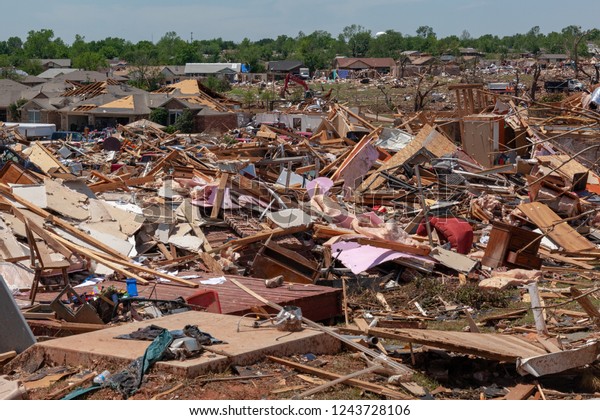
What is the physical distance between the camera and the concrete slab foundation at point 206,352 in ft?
18.8

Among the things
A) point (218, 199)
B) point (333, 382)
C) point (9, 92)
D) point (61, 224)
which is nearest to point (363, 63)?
point (9, 92)

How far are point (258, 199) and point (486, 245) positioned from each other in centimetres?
361

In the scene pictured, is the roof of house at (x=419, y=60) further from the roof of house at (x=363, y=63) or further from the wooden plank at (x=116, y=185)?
the wooden plank at (x=116, y=185)

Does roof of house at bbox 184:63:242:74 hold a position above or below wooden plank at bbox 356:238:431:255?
above

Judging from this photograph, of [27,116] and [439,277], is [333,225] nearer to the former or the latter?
[439,277]

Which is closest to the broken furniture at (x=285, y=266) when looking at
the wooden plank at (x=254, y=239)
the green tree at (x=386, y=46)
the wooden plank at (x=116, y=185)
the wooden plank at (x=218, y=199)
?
the wooden plank at (x=254, y=239)

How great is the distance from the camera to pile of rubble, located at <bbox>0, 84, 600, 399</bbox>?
6281mm

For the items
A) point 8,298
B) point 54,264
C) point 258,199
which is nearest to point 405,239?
point 258,199

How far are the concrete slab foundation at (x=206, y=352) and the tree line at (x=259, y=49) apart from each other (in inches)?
3508

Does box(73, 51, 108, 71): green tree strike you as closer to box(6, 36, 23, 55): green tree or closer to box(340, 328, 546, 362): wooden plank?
box(6, 36, 23, 55): green tree

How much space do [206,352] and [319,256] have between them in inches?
219

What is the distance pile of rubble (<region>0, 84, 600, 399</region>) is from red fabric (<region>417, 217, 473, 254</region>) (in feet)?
0.08

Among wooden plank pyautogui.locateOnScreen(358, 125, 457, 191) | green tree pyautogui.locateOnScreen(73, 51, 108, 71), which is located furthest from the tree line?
wooden plank pyautogui.locateOnScreen(358, 125, 457, 191)

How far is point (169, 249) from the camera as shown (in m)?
11.6
